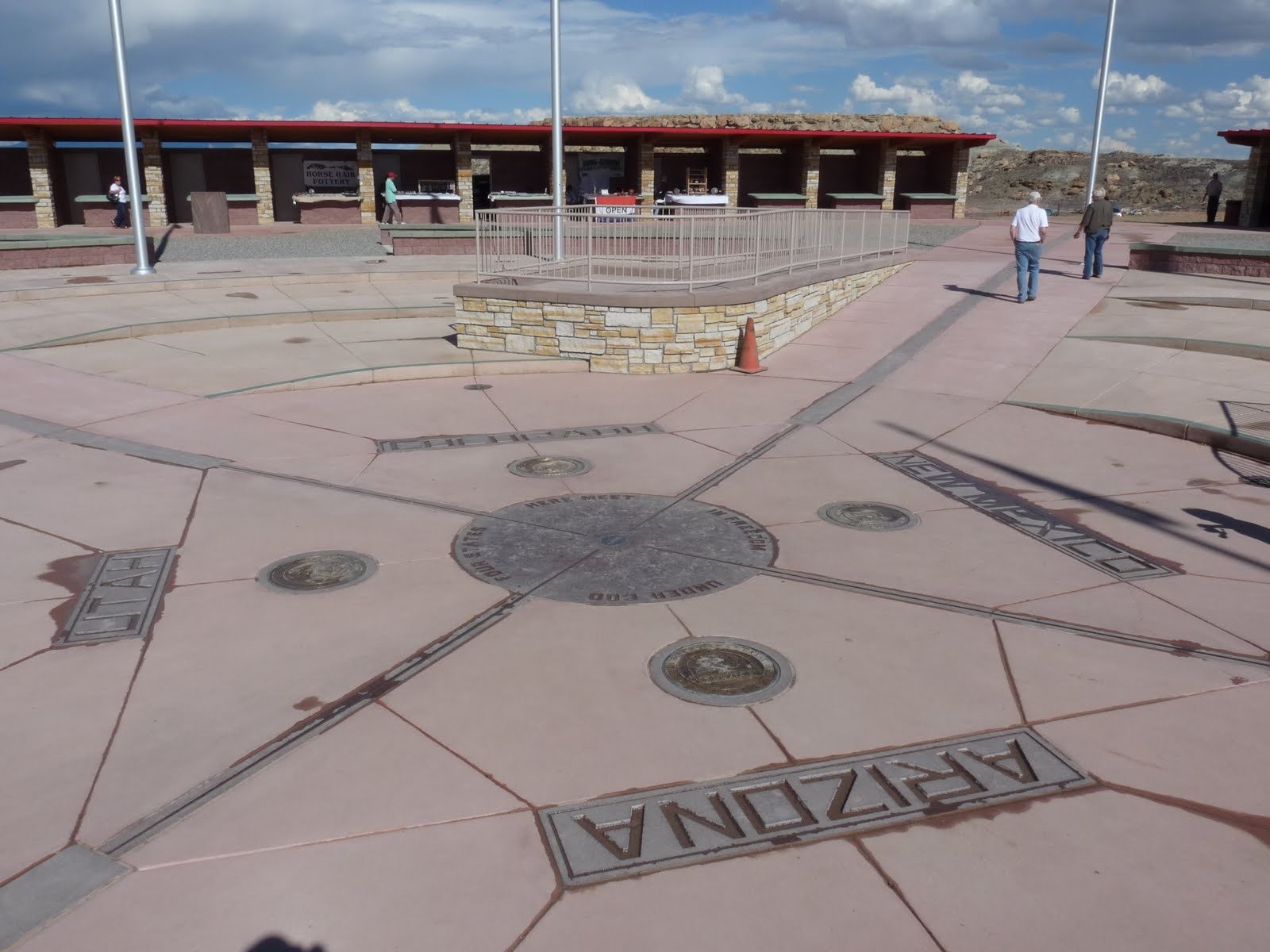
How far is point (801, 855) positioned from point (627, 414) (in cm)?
715

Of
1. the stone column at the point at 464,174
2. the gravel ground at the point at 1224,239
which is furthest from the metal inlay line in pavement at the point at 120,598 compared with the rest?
the stone column at the point at 464,174

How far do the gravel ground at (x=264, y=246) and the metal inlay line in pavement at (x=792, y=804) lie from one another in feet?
73.2

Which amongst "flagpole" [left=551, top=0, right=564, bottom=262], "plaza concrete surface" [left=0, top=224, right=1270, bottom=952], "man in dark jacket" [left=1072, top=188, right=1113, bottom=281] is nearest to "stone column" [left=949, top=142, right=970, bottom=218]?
"man in dark jacket" [left=1072, top=188, right=1113, bottom=281]

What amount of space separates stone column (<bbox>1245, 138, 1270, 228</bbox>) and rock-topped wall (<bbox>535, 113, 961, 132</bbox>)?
27437 mm

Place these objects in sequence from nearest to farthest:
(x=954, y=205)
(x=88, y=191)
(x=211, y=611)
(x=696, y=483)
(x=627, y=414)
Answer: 1. (x=211, y=611)
2. (x=696, y=483)
3. (x=627, y=414)
4. (x=88, y=191)
5. (x=954, y=205)

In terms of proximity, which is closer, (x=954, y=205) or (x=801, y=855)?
(x=801, y=855)

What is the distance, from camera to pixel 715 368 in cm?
1274

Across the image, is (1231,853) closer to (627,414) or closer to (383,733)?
(383,733)

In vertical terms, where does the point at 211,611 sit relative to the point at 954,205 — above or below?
below

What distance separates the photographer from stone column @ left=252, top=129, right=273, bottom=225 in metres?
32.1

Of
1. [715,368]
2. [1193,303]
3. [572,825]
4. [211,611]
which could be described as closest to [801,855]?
[572,825]

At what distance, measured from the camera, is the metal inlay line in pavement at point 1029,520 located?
644cm

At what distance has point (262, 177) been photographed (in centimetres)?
3238

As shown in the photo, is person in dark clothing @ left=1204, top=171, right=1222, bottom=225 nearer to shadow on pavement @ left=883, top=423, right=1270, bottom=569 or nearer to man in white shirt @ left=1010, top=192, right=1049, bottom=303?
man in white shirt @ left=1010, top=192, right=1049, bottom=303
